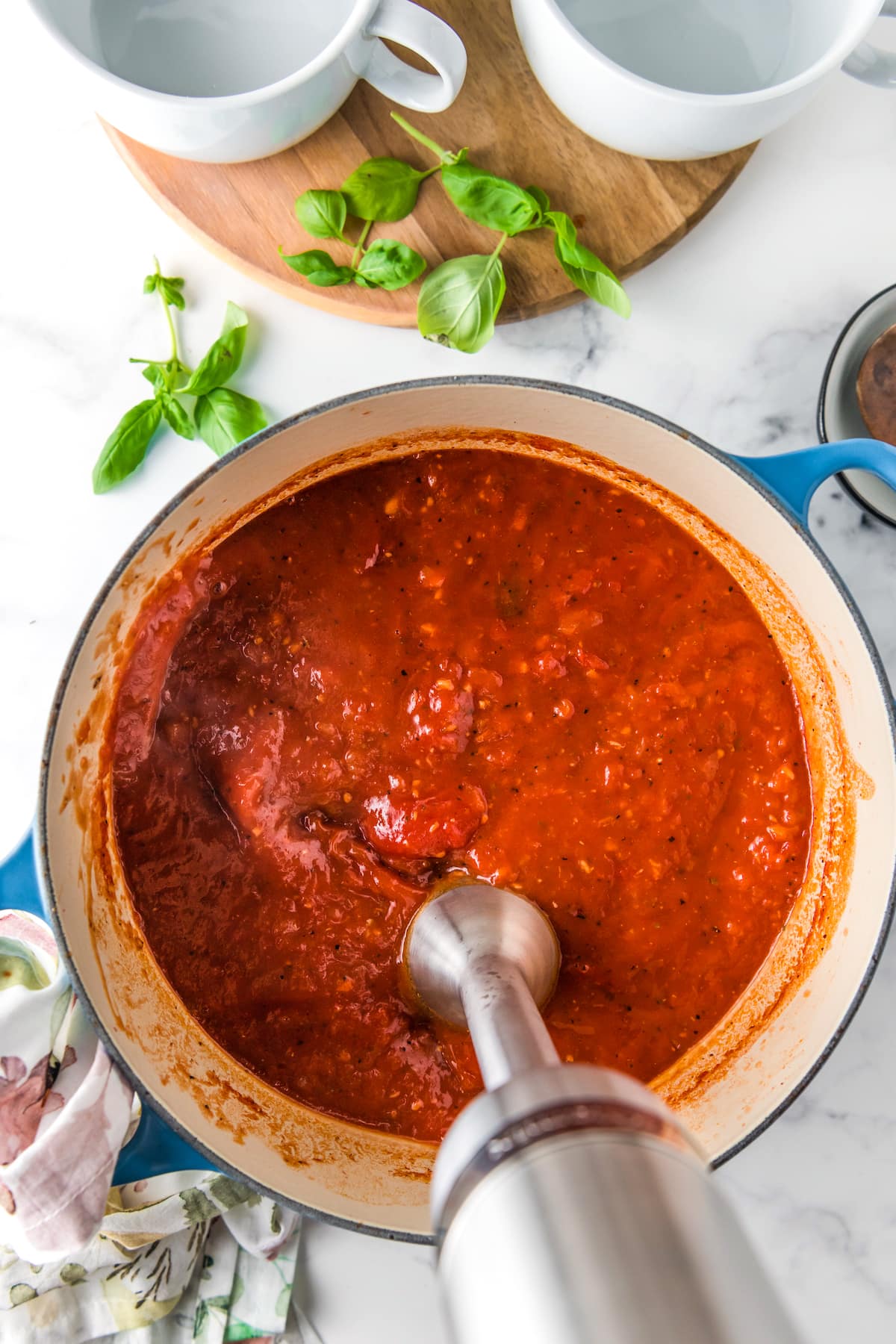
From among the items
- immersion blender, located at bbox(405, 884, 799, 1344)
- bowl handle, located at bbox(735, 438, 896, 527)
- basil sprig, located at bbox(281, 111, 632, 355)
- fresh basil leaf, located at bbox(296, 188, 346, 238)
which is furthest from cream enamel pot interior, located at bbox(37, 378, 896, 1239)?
immersion blender, located at bbox(405, 884, 799, 1344)

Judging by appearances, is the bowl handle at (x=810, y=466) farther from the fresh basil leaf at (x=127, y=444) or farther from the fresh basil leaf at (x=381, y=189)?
the fresh basil leaf at (x=127, y=444)

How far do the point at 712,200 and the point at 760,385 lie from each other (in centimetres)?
21

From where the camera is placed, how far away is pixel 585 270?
1089 millimetres

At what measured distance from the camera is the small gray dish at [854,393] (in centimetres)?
120

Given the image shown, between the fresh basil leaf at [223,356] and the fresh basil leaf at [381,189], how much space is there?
17cm

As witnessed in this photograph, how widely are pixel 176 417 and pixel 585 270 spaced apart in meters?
0.46

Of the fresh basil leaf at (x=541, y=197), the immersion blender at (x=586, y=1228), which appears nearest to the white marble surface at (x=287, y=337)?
the fresh basil leaf at (x=541, y=197)

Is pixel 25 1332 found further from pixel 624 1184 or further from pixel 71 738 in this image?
pixel 624 1184

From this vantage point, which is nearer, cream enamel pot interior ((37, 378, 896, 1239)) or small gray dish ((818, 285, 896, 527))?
cream enamel pot interior ((37, 378, 896, 1239))

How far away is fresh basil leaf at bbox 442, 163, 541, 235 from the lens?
107 centimetres

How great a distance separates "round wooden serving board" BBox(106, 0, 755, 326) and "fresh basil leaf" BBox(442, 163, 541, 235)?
0.15 ft

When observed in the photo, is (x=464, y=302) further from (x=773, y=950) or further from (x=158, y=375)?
(x=773, y=950)

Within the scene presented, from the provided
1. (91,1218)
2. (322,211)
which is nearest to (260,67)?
(322,211)

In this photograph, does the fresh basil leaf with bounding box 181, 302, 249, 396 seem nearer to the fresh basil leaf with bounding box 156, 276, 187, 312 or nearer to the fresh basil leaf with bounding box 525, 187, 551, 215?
the fresh basil leaf with bounding box 156, 276, 187, 312
